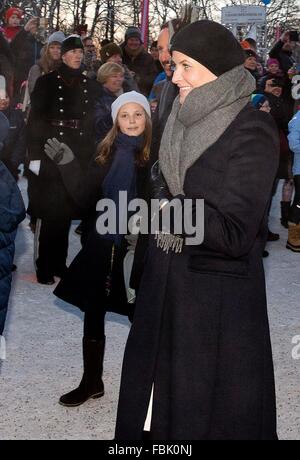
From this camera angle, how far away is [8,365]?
193 inches

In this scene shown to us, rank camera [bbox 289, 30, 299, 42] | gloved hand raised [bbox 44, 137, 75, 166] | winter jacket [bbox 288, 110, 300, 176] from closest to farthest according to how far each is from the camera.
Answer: gloved hand raised [bbox 44, 137, 75, 166]
winter jacket [bbox 288, 110, 300, 176]
camera [bbox 289, 30, 299, 42]

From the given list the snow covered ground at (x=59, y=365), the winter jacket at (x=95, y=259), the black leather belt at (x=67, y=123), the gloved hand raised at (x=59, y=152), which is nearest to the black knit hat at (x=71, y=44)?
the black leather belt at (x=67, y=123)

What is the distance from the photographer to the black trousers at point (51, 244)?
6770mm

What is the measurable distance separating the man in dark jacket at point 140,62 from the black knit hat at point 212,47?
1005 cm

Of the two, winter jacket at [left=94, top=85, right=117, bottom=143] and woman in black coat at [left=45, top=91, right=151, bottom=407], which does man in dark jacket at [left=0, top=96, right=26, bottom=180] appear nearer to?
winter jacket at [left=94, top=85, right=117, bottom=143]

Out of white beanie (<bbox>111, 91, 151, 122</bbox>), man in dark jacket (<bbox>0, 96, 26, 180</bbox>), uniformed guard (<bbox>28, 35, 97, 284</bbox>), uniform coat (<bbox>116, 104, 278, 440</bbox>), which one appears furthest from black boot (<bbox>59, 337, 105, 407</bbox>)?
man in dark jacket (<bbox>0, 96, 26, 180</bbox>)

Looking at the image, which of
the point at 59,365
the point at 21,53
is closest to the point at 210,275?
the point at 59,365

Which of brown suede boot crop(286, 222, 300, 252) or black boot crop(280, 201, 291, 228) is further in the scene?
black boot crop(280, 201, 291, 228)

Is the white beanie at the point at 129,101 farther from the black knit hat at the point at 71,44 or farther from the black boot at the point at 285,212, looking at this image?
the black boot at the point at 285,212

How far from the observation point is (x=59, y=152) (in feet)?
12.9

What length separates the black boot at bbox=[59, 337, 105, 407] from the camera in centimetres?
430

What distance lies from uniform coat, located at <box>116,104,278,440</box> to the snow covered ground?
4.26ft
